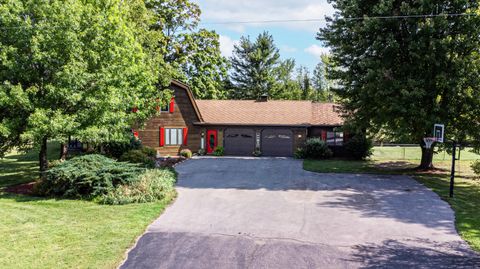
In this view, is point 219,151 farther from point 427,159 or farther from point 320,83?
point 320,83

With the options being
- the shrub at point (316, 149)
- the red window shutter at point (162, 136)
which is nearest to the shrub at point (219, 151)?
the red window shutter at point (162, 136)

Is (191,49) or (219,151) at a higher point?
(191,49)

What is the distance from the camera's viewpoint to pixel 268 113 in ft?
98.9

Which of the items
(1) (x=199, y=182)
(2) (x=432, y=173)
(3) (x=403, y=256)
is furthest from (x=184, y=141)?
(3) (x=403, y=256)

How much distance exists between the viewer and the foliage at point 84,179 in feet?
45.8

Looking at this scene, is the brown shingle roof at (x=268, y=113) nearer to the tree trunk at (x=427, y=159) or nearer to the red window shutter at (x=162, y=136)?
the red window shutter at (x=162, y=136)

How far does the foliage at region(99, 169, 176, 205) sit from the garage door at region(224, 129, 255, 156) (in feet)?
48.0

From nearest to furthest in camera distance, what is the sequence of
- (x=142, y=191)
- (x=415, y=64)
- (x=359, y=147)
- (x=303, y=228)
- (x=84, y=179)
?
1. (x=303, y=228)
2. (x=142, y=191)
3. (x=84, y=179)
4. (x=415, y=64)
5. (x=359, y=147)

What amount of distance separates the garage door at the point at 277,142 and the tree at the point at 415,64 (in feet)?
29.8

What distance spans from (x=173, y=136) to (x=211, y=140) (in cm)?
316

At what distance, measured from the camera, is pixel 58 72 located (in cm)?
1426

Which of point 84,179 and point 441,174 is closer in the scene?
point 84,179

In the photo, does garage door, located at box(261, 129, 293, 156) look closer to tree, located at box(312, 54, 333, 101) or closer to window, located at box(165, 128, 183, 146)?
window, located at box(165, 128, 183, 146)

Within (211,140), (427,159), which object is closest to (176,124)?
(211,140)
